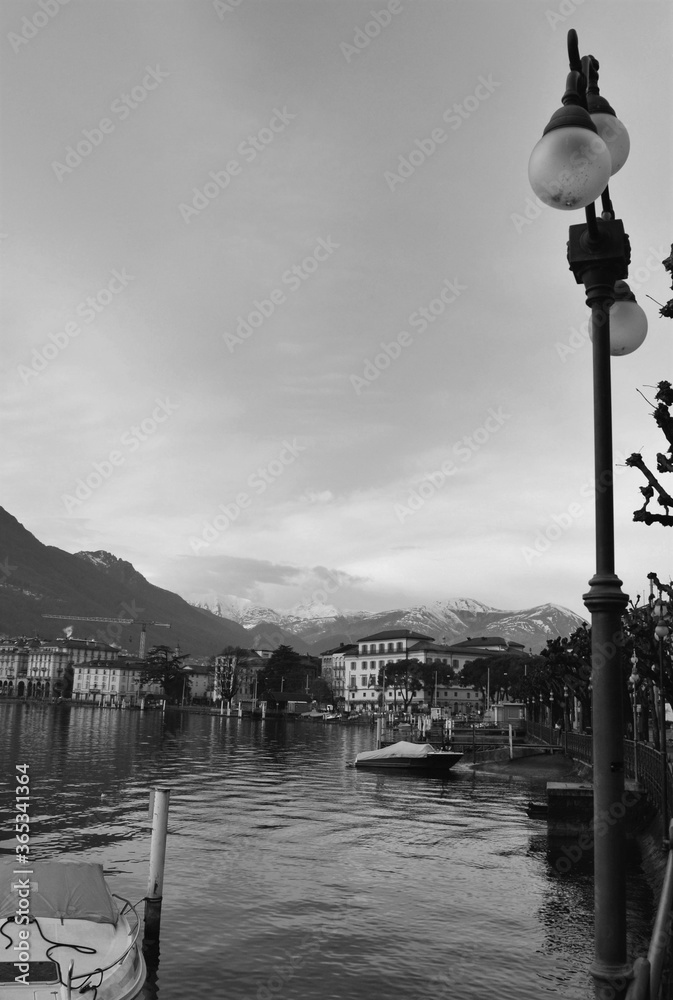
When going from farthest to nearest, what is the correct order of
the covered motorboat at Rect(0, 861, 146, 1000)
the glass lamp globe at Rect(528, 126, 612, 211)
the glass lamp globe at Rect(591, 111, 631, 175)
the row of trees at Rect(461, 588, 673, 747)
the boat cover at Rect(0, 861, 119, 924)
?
the row of trees at Rect(461, 588, 673, 747), the boat cover at Rect(0, 861, 119, 924), the covered motorboat at Rect(0, 861, 146, 1000), the glass lamp globe at Rect(591, 111, 631, 175), the glass lamp globe at Rect(528, 126, 612, 211)

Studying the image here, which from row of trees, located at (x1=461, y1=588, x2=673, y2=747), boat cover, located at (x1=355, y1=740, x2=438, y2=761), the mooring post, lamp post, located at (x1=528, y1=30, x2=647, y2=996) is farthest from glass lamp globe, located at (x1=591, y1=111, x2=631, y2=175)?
boat cover, located at (x1=355, y1=740, x2=438, y2=761)

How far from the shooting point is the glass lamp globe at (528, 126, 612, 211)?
234 inches

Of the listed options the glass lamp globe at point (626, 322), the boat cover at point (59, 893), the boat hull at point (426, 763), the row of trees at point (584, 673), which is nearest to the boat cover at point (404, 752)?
the boat hull at point (426, 763)

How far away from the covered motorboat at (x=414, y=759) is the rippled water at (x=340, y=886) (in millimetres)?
11064

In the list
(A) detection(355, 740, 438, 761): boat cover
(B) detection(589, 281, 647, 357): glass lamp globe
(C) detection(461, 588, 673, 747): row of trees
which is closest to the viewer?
(B) detection(589, 281, 647, 357): glass lamp globe

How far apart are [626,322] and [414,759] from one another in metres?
61.6

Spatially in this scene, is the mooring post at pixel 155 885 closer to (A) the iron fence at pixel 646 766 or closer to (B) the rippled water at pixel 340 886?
(B) the rippled water at pixel 340 886

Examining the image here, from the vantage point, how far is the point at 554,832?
3119 cm

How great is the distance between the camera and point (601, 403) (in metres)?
6.74

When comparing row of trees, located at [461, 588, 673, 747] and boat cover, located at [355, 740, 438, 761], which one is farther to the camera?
boat cover, located at [355, 740, 438, 761]

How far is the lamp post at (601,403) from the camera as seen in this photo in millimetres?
5996

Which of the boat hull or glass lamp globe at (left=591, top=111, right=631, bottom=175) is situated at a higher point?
glass lamp globe at (left=591, top=111, right=631, bottom=175)

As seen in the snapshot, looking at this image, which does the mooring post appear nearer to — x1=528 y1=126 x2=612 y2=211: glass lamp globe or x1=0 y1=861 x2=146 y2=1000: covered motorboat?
x1=0 y1=861 x2=146 y2=1000: covered motorboat

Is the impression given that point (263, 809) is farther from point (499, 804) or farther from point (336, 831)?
point (499, 804)
